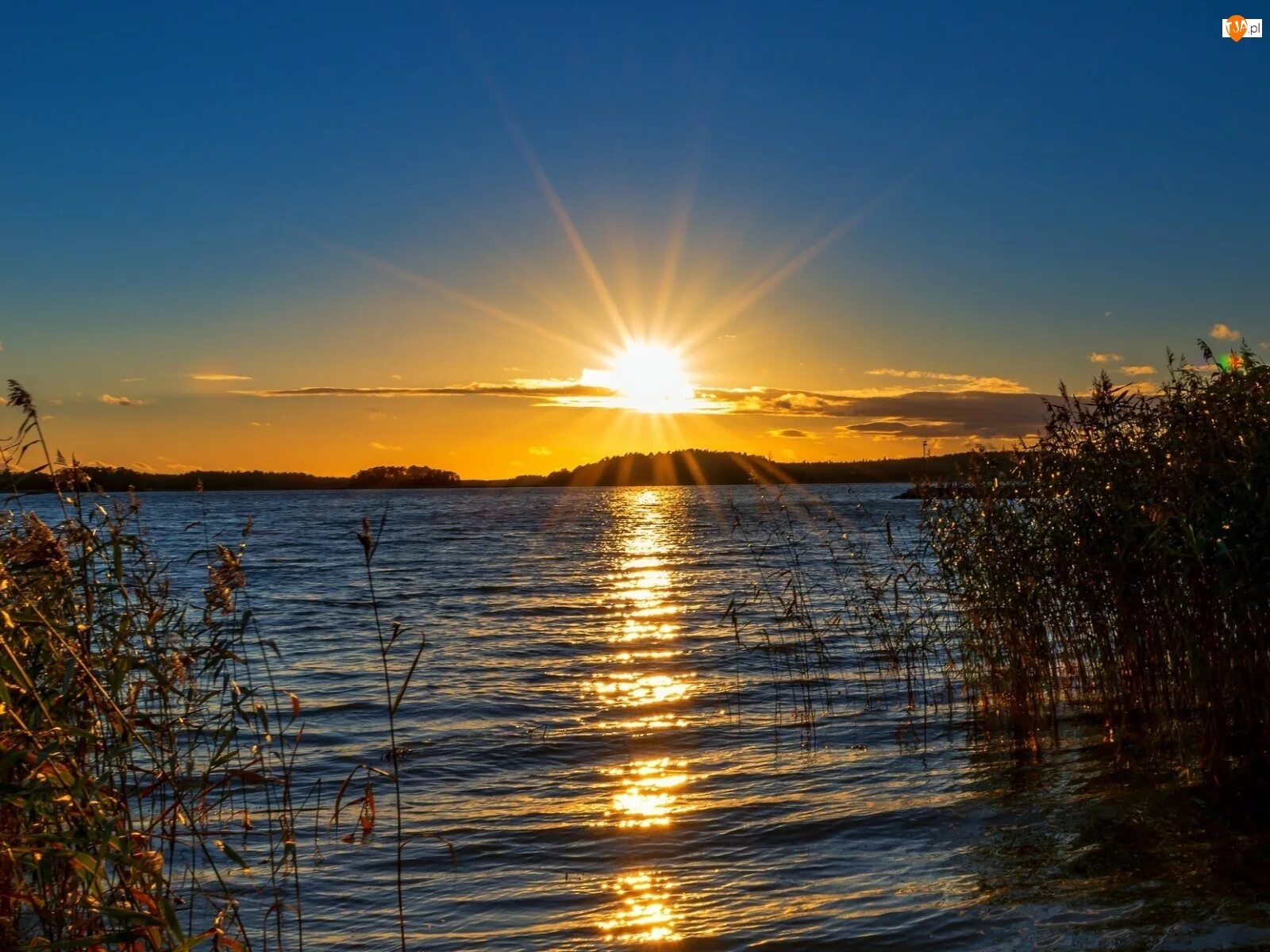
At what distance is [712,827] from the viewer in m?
9.80

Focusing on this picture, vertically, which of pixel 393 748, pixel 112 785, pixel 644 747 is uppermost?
pixel 393 748

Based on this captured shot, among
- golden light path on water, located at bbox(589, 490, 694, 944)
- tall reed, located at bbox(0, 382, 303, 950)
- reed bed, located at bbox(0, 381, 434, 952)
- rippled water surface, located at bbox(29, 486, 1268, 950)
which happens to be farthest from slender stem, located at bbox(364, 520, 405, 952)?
golden light path on water, located at bbox(589, 490, 694, 944)

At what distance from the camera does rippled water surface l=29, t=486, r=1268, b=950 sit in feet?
24.0

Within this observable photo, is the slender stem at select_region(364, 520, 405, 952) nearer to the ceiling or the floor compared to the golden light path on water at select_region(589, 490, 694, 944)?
nearer to the ceiling

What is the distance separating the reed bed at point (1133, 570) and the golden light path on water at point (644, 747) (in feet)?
14.4

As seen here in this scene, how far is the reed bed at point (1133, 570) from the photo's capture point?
8727 mm

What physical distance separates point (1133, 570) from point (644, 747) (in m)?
6.43

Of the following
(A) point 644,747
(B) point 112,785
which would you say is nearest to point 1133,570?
(A) point 644,747

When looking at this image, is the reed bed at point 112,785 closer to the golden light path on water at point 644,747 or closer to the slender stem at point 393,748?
the slender stem at point 393,748

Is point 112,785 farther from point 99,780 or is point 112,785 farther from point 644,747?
→ point 644,747

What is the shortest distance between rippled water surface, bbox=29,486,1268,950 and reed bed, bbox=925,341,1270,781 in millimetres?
935

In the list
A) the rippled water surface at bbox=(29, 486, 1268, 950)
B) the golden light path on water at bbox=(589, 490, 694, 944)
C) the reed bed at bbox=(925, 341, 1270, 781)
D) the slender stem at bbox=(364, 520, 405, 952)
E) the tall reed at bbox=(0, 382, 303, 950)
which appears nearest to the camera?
the tall reed at bbox=(0, 382, 303, 950)

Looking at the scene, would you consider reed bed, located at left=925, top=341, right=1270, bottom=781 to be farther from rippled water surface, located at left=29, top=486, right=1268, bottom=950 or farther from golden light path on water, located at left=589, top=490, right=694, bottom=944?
golden light path on water, located at left=589, top=490, right=694, bottom=944

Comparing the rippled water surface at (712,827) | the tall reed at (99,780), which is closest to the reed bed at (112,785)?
the tall reed at (99,780)
